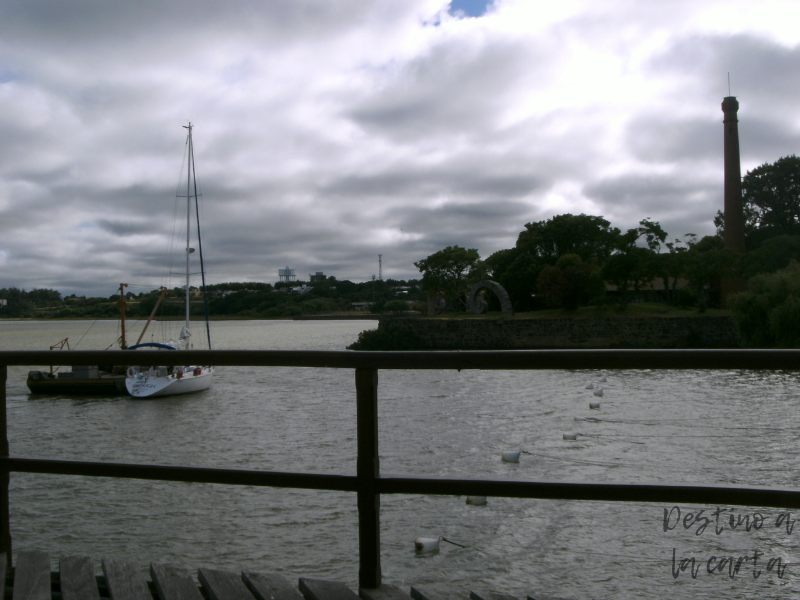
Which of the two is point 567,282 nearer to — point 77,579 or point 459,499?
point 459,499

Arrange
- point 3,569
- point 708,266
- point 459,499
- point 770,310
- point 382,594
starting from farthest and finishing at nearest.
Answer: point 708,266 < point 770,310 < point 459,499 < point 3,569 < point 382,594

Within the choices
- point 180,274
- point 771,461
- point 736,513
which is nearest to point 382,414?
point 771,461

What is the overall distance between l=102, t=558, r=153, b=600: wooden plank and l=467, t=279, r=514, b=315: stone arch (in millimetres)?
53307

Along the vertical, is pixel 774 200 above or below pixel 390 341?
above

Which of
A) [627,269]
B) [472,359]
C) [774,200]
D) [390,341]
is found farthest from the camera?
[774,200]

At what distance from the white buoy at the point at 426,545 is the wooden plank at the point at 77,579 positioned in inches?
177

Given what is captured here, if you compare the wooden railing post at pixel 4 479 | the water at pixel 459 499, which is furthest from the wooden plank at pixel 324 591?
the water at pixel 459 499

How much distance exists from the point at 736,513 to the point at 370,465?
7142mm

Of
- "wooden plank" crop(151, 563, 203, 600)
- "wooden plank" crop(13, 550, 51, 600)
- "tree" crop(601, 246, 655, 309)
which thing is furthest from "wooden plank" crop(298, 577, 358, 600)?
"tree" crop(601, 246, 655, 309)

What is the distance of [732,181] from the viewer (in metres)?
54.1

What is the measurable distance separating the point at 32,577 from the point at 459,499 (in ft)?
24.1

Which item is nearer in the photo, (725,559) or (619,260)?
(725,559)

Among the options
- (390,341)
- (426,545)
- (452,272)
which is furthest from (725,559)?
(452,272)

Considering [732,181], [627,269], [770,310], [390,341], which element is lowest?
[390,341]
